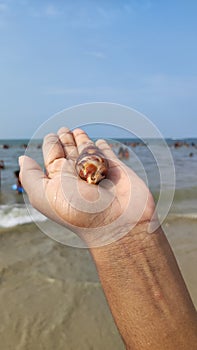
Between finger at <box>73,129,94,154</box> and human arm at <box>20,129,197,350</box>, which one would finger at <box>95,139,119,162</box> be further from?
human arm at <box>20,129,197,350</box>

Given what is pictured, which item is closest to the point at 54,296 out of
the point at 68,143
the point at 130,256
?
the point at 68,143

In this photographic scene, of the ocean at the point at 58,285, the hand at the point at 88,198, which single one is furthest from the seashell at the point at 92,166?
the ocean at the point at 58,285

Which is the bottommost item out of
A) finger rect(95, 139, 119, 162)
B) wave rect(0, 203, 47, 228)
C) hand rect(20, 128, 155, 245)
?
wave rect(0, 203, 47, 228)

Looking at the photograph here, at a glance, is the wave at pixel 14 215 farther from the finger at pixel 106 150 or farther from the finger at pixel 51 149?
the finger at pixel 51 149

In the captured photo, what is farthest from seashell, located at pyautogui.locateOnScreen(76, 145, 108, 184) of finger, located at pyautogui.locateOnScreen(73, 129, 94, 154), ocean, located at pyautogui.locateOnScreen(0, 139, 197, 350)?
ocean, located at pyautogui.locateOnScreen(0, 139, 197, 350)

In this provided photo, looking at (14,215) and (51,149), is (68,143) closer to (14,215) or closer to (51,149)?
(51,149)
